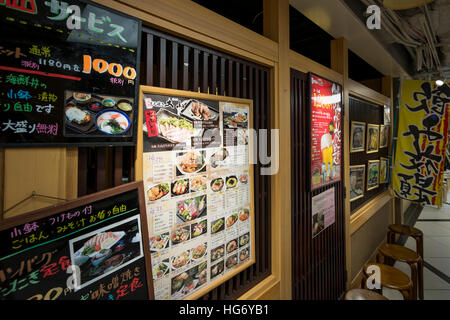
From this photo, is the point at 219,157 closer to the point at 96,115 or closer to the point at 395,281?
the point at 96,115

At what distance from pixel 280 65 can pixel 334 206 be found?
1.79 m

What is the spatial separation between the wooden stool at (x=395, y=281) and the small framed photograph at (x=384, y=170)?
2.42m

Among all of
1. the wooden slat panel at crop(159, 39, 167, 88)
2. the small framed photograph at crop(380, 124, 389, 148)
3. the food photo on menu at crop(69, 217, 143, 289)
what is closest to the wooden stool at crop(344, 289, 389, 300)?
the food photo on menu at crop(69, 217, 143, 289)

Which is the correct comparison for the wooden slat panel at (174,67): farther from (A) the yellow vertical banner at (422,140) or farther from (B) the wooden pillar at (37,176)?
(A) the yellow vertical banner at (422,140)

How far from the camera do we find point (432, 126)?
3.78m

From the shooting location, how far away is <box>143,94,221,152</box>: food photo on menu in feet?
3.83

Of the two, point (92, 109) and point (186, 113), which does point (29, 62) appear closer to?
point (92, 109)

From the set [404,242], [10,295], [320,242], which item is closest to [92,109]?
[10,295]

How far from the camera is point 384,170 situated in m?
4.59

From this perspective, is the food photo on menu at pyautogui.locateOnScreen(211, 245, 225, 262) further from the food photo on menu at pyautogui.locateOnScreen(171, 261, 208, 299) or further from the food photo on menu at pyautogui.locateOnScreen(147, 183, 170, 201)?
the food photo on menu at pyautogui.locateOnScreen(147, 183, 170, 201)

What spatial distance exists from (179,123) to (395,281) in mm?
2676

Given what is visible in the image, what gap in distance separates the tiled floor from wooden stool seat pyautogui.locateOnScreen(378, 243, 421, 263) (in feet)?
2.48

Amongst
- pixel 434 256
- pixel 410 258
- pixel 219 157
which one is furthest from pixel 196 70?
pixel 434 256

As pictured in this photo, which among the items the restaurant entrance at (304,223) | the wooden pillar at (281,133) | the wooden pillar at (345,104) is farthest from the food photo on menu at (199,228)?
the wooden pillar at (345,104)
